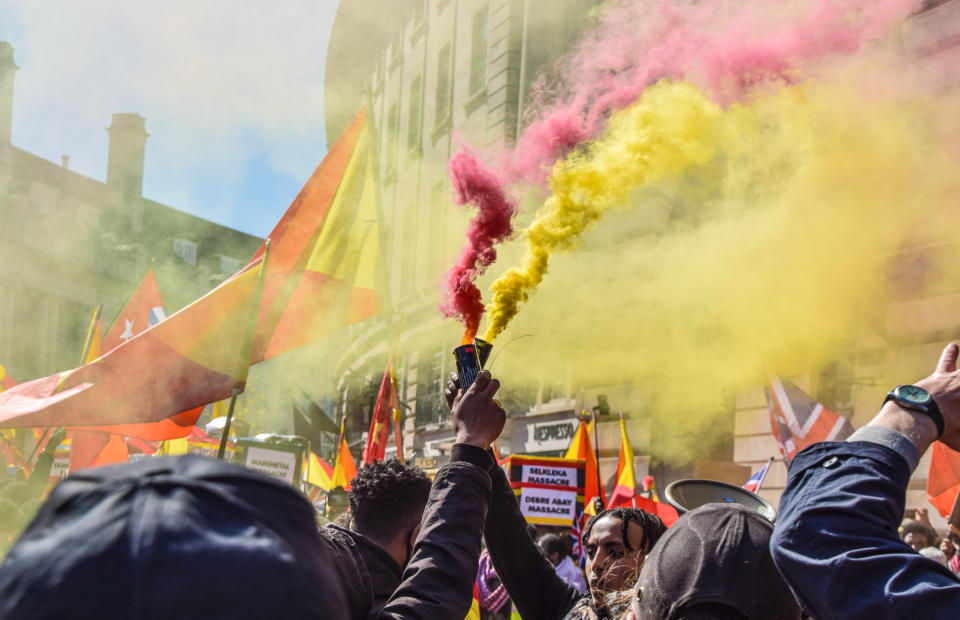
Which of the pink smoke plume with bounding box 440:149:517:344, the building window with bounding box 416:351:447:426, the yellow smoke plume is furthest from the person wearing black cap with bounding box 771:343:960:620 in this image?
the building window with bounding box 416:351:447:426

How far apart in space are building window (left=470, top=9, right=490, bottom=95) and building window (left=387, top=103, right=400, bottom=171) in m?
4.82

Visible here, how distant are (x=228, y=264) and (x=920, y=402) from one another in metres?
48.1

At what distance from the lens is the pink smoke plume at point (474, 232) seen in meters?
A: 3.98

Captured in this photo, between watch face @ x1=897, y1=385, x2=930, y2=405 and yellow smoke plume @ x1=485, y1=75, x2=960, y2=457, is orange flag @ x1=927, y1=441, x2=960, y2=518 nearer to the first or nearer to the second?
yellow smoke plume @ x1=485, y1=75, x2=960, y2=457

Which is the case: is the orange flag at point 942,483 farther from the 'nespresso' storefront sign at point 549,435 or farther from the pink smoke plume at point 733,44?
the 'nespresso' storefront sign at point 549,435

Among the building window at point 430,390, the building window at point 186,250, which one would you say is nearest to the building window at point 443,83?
the building window at point 430,390

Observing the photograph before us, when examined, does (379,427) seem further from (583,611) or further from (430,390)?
(430,390)

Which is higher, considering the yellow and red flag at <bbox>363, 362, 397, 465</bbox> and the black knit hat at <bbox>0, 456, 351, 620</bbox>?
the black knit hat at <bbox>0, 456, 351, 620</bbox>

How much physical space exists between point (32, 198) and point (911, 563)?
38.8 meters

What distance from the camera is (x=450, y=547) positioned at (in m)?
1.72

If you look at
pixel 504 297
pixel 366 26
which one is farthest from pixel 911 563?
Answer: pixel 366 26

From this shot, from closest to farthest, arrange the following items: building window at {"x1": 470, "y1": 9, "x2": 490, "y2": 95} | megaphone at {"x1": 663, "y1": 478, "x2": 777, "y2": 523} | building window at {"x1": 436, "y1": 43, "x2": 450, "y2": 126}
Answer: megaphone at {"x1": 663, "y1": 478, "x2": 777, "y2": 523} → building window at {"x1": 470, "y1": 9, "x2": 490, "y2": 95} → building window at {"x1": 436, "y1": 43, "x2": 450, "y2": 126}

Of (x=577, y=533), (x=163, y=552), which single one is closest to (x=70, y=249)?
(x=577, y=533)

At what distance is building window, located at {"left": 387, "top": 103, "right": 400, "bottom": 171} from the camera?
23766 millimetres
